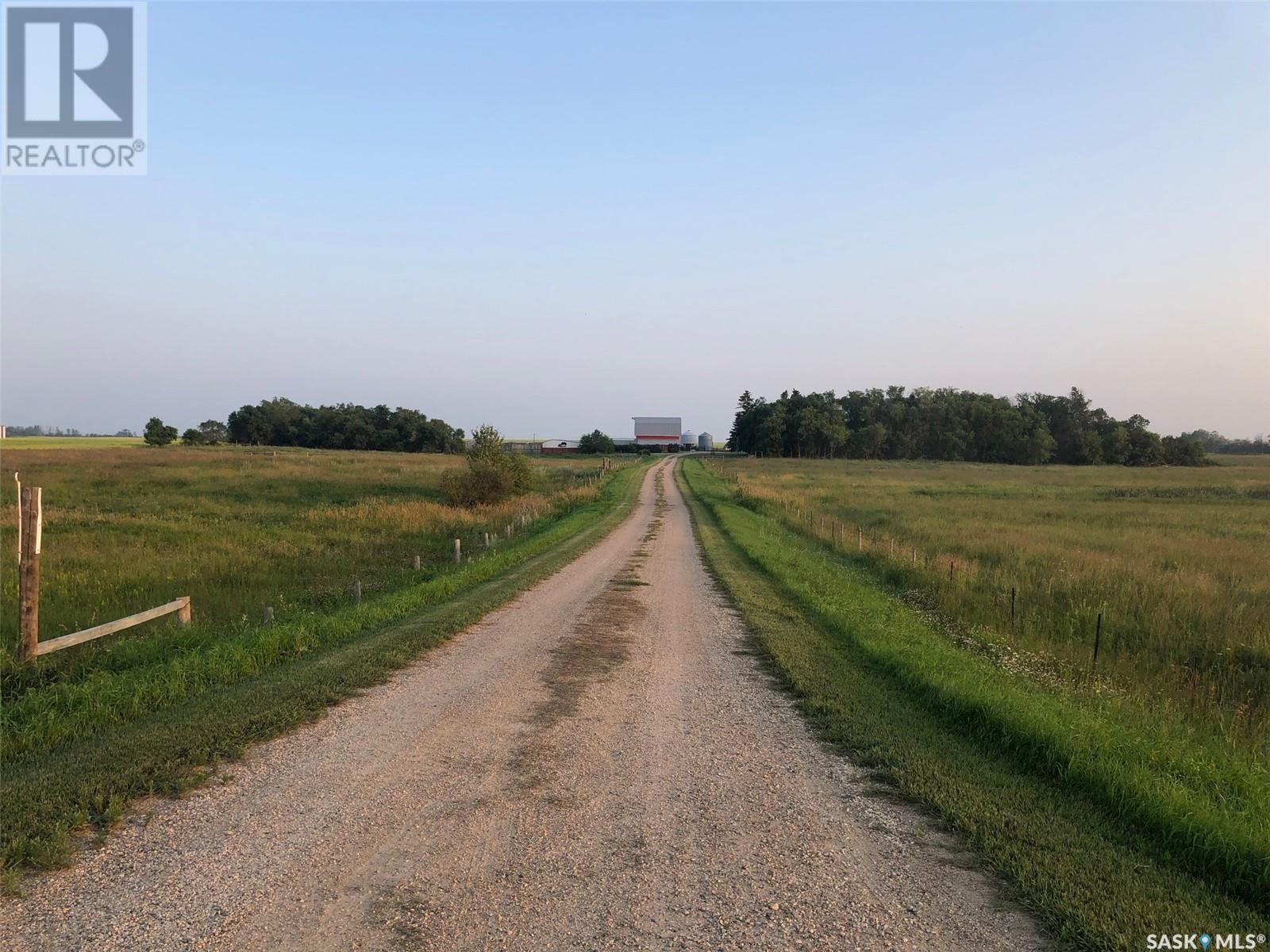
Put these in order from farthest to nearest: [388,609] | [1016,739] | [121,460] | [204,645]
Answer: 1. [121,460]
2. [388,609]
3. [204,645]
4. [1016,739]

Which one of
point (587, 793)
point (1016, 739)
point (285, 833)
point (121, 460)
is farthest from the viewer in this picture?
point (121, 460)

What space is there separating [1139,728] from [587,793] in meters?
6.05

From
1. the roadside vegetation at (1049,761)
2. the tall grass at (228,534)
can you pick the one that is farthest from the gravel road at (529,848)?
the tall grass at (228,534)

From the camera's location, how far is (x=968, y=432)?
455ft

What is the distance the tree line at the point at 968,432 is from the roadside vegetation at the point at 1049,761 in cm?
12575

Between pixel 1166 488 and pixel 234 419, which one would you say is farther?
pixel 234 419

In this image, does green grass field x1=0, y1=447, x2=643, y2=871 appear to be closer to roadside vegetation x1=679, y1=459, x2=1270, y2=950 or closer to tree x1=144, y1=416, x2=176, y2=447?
roadside vegetation x1=679, y1=459, x2=1270, y2=950

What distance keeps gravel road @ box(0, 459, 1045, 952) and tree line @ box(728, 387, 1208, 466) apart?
430 ft

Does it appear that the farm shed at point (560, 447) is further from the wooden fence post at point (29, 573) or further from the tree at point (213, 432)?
the wooden fence post at point (29, 573)

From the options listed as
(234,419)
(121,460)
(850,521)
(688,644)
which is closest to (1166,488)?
(850,521)

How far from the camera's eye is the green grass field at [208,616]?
21.1 feet

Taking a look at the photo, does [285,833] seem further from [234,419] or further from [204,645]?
[234,419]

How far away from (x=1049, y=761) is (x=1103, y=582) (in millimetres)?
13043

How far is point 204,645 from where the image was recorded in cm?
1123
